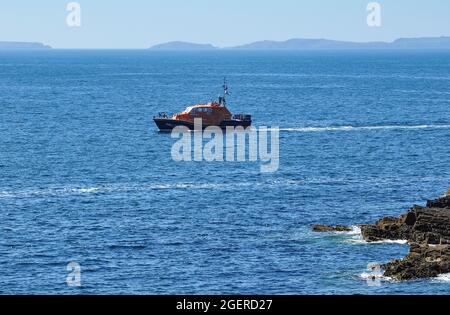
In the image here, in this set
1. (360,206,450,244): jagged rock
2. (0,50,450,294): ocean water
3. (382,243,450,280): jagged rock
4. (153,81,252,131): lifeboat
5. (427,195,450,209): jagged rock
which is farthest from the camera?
(153,81,252,131): lifeboat

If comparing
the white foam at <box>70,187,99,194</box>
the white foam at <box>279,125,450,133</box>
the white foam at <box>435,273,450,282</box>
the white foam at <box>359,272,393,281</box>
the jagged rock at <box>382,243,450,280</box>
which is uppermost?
the jagged rock at <box>382,243,450,280</box>

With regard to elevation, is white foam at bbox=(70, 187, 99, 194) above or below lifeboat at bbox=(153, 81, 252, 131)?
below

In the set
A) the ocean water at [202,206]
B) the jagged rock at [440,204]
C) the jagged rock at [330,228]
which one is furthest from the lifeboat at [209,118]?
the jagged rock at [440,204]

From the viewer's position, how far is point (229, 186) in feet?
270

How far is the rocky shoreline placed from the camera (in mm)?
47281

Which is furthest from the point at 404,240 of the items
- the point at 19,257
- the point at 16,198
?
the point at 16,198

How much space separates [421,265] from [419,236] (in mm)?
7526

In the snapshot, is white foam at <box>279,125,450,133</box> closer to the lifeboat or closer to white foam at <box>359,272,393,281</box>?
the lifeboat

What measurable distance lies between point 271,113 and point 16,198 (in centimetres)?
9363

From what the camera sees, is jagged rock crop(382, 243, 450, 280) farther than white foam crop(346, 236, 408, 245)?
No

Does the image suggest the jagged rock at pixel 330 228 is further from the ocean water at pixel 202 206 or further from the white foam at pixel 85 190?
the white foam at pixel 85 190

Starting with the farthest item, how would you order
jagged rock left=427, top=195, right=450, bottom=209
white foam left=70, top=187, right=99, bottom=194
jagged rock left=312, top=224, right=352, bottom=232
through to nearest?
white foam left=70, top=187, right=99, bottom=194 < jagged rock left=312, top=224, right=352, bottom=232 < jagged rock left=427, top=195, right=450, bottom=209

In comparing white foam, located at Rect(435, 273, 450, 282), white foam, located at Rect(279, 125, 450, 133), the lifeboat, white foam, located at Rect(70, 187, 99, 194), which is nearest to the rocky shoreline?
white foam, located at Rect(435, 273, 450, 282)

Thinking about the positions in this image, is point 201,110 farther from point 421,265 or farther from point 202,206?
point 421,265
